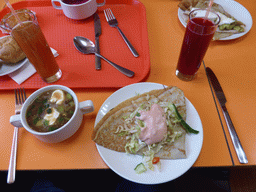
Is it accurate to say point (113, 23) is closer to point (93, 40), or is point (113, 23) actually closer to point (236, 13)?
point (93, 40)

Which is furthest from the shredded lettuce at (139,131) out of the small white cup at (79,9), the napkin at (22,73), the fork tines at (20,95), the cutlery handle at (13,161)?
the small white cup at (79,9)

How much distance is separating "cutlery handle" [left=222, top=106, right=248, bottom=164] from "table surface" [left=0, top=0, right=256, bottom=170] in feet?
0.09

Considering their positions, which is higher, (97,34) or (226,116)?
(97,34)

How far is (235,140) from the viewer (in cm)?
111

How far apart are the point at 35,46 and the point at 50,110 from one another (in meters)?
0.44

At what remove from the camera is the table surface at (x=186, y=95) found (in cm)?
106

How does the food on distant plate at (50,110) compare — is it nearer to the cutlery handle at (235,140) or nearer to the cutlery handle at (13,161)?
the cutlery handle at (13,161)

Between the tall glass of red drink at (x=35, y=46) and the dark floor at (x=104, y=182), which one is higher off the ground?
the tall glass of red drink at (x=35, y=46)

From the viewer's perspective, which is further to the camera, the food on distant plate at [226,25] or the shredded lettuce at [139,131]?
the food on distant plate at [226,25]

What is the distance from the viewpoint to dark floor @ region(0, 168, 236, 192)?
147cm

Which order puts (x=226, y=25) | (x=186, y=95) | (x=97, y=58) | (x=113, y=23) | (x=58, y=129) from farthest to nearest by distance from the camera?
(x=113, y=23) → (x=226, y=25) → (x=97, y=58) → (x=186, y=95) → (x=58, y=129)

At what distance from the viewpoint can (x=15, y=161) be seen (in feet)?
3.41

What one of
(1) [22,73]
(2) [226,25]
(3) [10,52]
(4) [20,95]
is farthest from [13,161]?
(2) [226,25]

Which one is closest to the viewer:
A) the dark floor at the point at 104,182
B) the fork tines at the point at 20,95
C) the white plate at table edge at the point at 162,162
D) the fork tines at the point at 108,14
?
the white plate at table edge at the point at 162,162
